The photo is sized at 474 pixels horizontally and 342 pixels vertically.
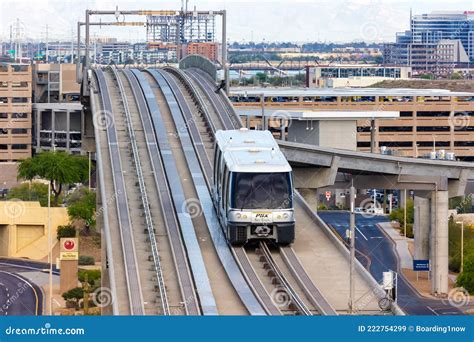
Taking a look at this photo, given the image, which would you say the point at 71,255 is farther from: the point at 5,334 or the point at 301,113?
the point at 5,334

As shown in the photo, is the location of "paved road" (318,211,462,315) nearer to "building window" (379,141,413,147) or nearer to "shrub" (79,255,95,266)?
"shrub" (79,255,95,266)

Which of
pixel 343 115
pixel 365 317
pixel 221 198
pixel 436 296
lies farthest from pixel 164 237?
pixel 343 115

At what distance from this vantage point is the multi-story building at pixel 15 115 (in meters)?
137

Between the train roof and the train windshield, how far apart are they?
0.19 m

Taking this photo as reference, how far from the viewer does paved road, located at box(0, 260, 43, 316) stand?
55.8 meters

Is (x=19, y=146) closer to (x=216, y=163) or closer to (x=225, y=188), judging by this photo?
(x=216, y=163)

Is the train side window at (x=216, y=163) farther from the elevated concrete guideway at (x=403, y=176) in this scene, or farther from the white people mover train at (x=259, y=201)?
the elevated concrete guideway at (x=403, y=176)

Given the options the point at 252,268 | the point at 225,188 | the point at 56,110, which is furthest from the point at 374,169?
the point at 56,110

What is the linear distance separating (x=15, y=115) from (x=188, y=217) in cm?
9348

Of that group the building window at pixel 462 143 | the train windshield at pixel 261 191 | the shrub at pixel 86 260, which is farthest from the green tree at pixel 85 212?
the building window at pixel 462 143

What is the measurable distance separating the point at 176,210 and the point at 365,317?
2656 centimetres

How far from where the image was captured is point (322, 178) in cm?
5869

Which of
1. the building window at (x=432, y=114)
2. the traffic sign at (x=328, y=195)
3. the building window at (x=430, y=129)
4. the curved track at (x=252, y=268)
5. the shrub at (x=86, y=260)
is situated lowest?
the traffic sign at (x=328, y=195)

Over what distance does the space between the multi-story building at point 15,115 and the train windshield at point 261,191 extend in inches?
3771
